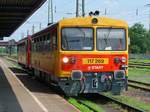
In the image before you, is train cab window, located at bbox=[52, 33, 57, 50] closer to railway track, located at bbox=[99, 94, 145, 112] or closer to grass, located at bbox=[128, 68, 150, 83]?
railway track, located at bbox=[99, 94, 145, 112]

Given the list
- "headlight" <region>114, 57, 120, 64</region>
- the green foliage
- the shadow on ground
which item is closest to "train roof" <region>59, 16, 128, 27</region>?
"headlight" <region>114, 57, 120, 64</region>

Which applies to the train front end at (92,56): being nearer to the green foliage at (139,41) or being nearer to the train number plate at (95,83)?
the train number plate at (95,83)

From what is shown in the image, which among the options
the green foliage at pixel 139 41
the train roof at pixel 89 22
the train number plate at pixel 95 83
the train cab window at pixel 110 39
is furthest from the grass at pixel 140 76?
the green foliage at pixel 139 41

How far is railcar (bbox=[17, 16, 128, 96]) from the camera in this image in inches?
684

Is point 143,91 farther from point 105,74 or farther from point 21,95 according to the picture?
point 21,95

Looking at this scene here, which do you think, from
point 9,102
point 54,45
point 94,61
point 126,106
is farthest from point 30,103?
point 54,45

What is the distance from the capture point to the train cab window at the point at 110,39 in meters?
17.7

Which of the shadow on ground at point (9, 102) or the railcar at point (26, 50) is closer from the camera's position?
the shadow on ground at point (9, 102)

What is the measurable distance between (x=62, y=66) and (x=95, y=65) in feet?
3.83

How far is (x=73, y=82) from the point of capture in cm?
1733

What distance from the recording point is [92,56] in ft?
57.3

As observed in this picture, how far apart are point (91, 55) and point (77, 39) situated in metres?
0.76

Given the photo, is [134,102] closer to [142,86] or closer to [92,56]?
[92,56]

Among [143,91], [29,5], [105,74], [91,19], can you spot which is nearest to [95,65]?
[105,74]
